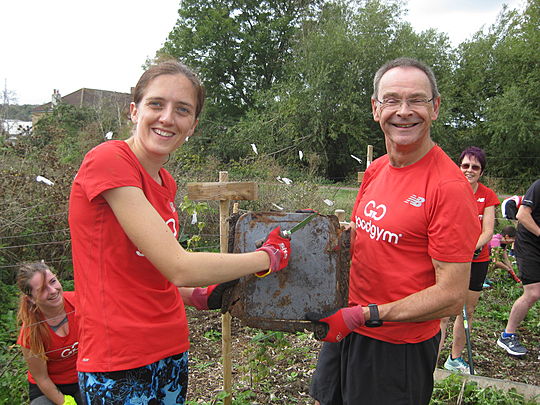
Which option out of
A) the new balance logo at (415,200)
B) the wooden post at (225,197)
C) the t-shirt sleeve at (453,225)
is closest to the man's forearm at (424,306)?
the t-shirt sleeve at (453,225)

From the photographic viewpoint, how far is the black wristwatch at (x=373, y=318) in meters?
1.57

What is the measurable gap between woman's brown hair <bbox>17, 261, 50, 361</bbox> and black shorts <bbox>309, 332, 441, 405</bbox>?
72.2 inches

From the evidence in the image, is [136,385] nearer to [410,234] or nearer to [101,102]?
[410,234]

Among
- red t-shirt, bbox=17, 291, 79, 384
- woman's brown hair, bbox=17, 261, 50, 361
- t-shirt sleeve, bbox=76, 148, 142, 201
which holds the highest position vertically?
t-shirt sleeve, bbox=76, 148, 142, 201

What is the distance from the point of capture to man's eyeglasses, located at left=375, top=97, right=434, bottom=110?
166 cm

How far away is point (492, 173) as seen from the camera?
55.9 feet

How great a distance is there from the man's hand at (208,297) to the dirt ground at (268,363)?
1.11 metres

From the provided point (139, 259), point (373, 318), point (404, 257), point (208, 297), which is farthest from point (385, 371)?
point (139, 259)

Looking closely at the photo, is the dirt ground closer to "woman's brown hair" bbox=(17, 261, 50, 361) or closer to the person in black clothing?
the person in black clothing

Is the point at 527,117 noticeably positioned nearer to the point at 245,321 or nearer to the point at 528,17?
the point at 528,17

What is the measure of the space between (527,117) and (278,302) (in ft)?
59.5

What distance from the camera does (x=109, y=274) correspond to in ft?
4.20

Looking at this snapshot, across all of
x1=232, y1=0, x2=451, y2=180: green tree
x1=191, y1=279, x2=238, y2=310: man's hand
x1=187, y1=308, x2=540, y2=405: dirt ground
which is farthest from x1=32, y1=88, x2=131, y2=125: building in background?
x1=232, y1=0, x2=451, y2=180: green tree

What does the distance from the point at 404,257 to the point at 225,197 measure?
1.64 m
